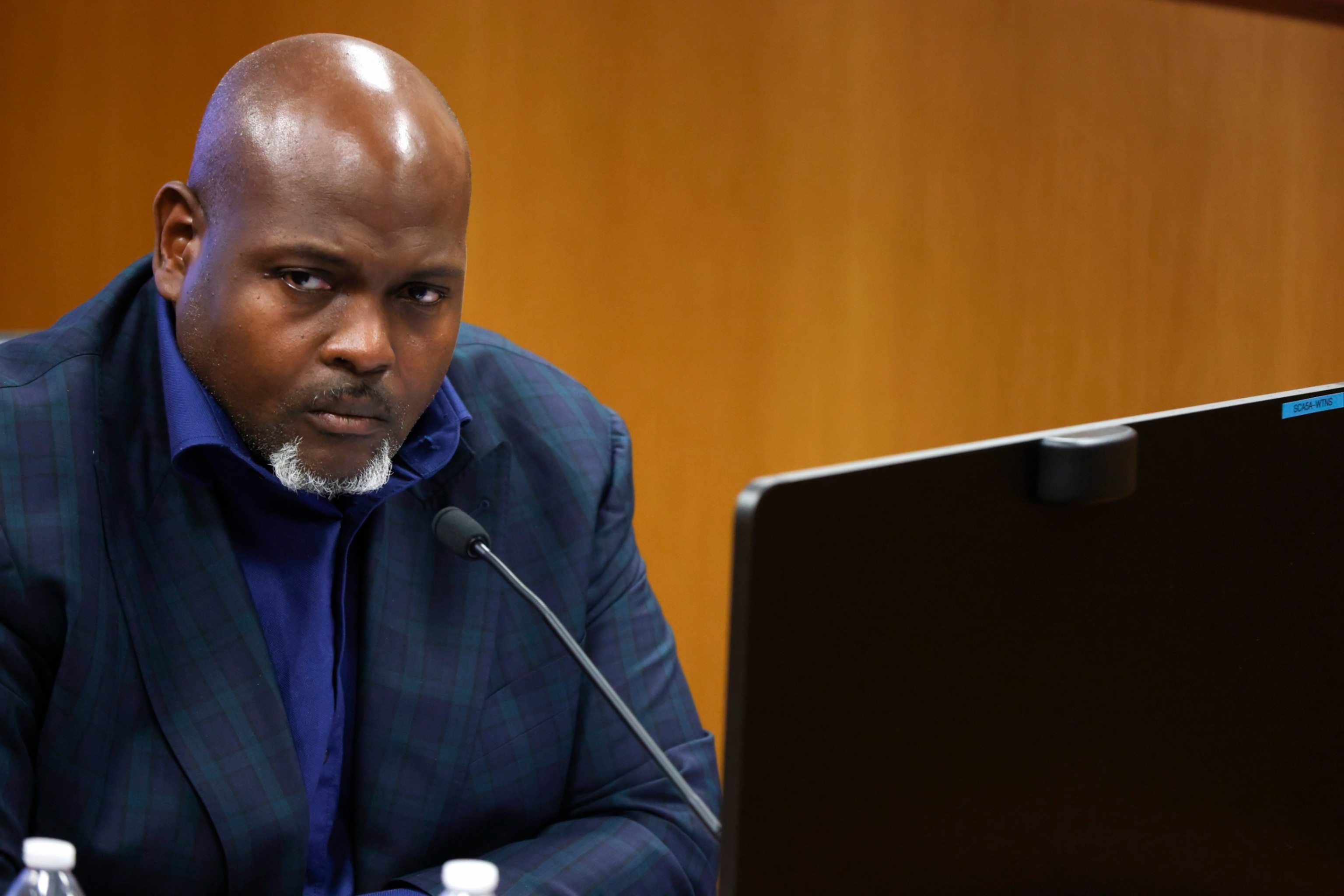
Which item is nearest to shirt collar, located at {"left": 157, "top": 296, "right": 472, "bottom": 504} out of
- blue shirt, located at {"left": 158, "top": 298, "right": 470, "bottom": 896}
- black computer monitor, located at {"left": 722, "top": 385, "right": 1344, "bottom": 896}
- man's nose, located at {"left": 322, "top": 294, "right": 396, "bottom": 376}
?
blue shirt, located at {"left": 158, "top": 298, "right": 470, "bottom": 896}

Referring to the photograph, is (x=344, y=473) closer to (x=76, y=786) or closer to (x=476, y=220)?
(x=76, y=786)

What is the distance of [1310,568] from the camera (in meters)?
0.77

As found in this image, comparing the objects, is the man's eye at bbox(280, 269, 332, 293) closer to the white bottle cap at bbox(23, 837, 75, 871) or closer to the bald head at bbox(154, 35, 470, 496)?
the bald head at bbox(154, 35, 470, 496)

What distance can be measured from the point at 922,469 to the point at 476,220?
67.2 inches

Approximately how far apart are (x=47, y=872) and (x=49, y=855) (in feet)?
0.17

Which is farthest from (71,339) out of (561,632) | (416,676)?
(561,632)

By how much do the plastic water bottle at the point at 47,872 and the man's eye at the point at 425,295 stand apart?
1.82ft

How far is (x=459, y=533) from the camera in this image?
1103 millimetres

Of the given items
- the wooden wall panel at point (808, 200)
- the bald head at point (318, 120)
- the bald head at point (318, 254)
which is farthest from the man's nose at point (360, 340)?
the wooden wall panel at point (808, 200)

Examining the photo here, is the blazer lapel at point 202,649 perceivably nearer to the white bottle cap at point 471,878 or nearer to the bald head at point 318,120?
the bald head at point 318,120

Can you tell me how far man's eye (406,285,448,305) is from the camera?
1186 millimetres

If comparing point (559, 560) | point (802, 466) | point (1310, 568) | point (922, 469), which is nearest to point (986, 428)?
point (802, 466)

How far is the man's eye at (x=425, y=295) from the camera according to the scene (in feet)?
3.89

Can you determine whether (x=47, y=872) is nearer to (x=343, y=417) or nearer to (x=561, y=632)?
(x=561, y=632)
